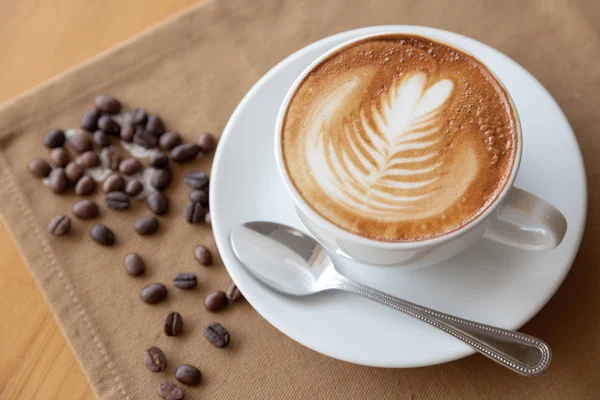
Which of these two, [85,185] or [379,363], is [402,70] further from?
[85,185]

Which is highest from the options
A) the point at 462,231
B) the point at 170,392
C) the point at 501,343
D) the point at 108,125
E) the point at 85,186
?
the point at 462,231

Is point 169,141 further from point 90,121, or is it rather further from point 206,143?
point 90,121

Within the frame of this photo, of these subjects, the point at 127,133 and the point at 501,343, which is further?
the point at 127,133

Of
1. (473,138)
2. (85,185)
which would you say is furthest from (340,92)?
(85,185)

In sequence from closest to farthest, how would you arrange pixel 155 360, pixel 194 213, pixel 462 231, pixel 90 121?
pixel 462 231 < pixel 155 360 < pixel 194 213 < pixel 90 121

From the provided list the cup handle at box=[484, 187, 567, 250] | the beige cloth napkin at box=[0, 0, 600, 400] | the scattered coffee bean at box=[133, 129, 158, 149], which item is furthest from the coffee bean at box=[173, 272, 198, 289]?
the cup handle at box=[484, 187, 567, 250]

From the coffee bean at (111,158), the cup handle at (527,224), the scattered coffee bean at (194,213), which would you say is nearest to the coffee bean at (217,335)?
the scattered coffee bean at (194,213)

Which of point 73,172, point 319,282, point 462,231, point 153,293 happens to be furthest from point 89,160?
point 462,231
